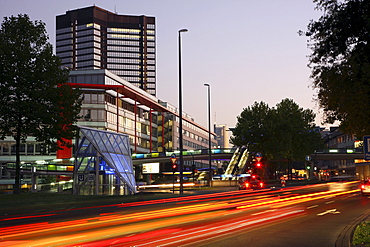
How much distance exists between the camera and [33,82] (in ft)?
119

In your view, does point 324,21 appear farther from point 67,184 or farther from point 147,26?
point 147,26

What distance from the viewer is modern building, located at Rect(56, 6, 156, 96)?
178750 mm

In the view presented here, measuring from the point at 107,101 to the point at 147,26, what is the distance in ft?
297

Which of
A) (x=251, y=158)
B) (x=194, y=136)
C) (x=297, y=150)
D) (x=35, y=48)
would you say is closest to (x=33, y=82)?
(x=35, y=48)

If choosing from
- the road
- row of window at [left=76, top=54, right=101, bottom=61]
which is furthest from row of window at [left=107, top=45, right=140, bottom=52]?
the road

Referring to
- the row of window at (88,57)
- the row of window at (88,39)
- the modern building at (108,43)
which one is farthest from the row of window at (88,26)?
the row of window at (88,57)

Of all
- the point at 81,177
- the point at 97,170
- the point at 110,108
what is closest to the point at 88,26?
the point at 110,108

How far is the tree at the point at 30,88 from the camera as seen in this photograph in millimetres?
35125

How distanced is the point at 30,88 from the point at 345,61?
2630 centimetres

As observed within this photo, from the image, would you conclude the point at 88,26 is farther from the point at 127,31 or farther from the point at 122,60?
the point at 122,60

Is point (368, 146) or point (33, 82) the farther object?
point (33, 82)

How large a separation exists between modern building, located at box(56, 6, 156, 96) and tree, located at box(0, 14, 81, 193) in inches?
5596

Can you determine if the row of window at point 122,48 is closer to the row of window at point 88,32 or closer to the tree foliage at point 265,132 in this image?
the row of window at point 88,32

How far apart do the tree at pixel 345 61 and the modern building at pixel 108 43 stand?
544 feet
